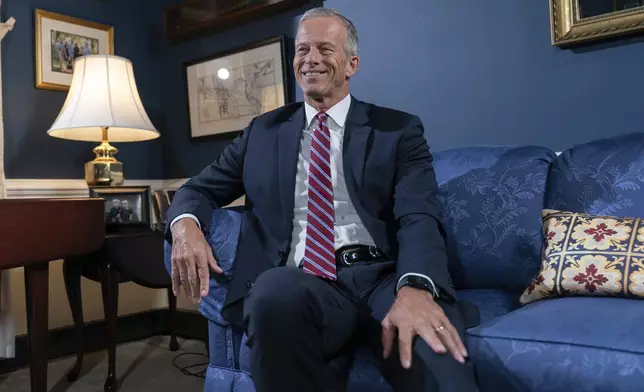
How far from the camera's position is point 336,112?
4.94ft

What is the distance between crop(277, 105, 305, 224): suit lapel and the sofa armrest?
0.15 meters

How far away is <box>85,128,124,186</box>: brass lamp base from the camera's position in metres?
2.41

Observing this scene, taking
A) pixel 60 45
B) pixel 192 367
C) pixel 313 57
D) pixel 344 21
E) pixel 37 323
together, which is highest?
pixel 60 45

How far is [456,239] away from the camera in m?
1.65

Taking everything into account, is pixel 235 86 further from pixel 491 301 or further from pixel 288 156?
pixel 491 301

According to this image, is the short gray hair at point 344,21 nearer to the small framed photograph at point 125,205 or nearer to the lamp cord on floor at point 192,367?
the small framed photograph at point 125,205

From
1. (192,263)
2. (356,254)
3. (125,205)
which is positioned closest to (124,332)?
(125,205)

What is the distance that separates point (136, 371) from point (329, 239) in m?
1.51

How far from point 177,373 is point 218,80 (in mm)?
1436

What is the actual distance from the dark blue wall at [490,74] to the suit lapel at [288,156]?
829 mm

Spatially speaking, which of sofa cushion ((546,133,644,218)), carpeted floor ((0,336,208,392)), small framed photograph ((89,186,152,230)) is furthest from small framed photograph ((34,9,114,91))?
sofa cushion ((546,133,644,218))

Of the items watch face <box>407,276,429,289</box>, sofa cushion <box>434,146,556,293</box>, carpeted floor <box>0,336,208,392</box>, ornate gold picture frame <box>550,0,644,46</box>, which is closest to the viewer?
watch face <box>407,276,429,289</box>

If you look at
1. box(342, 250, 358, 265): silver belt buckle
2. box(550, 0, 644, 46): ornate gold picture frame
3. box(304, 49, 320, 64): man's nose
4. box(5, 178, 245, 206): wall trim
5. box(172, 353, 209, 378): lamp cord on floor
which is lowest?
box(172, 353, 209, 378): lamp cord on floor

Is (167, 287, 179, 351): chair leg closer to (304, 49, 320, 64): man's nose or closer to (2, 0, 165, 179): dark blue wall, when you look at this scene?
(2, 0, 165, 179): dark blue wall
